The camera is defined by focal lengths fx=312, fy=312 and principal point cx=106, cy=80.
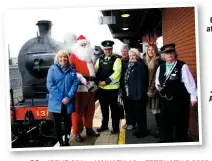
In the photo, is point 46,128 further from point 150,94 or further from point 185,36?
point 185,36

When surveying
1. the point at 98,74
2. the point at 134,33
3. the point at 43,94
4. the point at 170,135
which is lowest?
the point at 170,135

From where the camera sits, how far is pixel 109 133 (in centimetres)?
392

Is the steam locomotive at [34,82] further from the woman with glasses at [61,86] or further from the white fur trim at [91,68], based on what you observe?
the white fur trim at [91,68]

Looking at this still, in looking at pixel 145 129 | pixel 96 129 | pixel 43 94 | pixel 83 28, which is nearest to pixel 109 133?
pixel 96 129

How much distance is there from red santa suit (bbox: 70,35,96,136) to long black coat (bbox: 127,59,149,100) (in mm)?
472

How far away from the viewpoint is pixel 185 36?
3693 millimetres

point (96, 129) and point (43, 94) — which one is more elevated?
point (43, 94)

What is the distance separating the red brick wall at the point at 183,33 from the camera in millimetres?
3596

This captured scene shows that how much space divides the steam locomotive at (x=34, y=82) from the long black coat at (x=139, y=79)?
0.94 metres

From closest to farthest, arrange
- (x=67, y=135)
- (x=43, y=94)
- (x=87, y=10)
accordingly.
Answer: (x=87, y=10) → (x=67, y=135) → (x=43, y=94)

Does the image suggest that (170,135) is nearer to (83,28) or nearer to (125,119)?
(125,119)

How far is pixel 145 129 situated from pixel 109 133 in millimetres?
452

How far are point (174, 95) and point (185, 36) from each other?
0.71 metres

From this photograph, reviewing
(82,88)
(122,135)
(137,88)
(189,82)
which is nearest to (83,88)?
(82,88)
